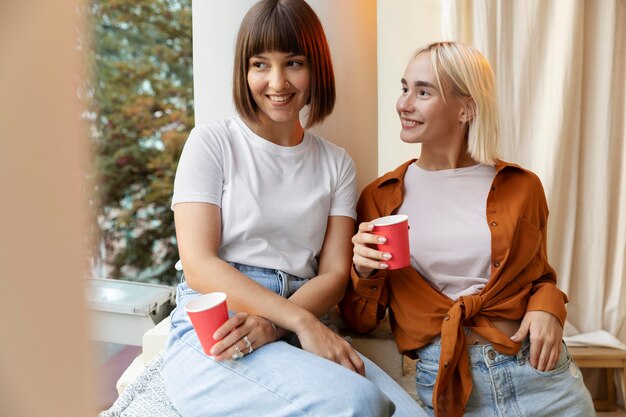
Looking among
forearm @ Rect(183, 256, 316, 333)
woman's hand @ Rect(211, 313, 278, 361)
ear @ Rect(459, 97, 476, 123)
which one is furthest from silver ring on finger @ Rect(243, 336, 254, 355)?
ear @ Rect(459, 97, 476, 123)

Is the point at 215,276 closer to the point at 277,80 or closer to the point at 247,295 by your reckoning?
the point at 247,295

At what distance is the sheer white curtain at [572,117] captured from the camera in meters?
2.68

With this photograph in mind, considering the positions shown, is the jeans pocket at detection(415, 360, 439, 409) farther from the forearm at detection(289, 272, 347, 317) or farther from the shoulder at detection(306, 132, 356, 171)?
the shoulder at detection(306, 132, 356, 171)

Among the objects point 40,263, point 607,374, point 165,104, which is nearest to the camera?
point 40,263

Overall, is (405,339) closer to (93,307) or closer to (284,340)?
(284,340)

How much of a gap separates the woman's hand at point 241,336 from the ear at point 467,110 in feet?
2.80

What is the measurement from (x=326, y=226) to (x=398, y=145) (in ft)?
5.00

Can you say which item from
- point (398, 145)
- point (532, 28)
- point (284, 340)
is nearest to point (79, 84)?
point (284, 340)

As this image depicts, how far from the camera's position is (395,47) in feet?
10.3

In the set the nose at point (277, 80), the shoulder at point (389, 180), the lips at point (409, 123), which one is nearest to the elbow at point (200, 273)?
the nose at point (277, 80)

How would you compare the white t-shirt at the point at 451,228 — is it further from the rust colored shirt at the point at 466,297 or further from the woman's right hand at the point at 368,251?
the woman's right hand at the point at 368,251

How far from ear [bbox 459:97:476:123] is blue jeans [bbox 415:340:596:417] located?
66 cm

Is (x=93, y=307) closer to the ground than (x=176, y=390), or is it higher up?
higher up

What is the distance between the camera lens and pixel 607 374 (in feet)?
9.55
